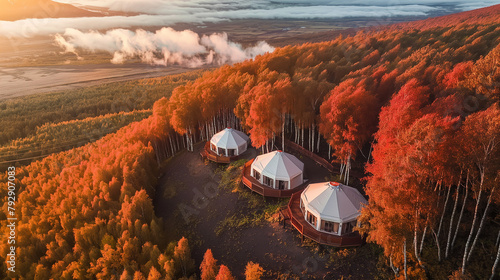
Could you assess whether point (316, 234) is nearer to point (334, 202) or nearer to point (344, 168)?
point (334, 202)

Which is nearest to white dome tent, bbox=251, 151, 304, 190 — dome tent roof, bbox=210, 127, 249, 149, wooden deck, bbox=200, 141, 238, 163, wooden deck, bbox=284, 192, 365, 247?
wooden deck, bbox=284, 192, 365, 247

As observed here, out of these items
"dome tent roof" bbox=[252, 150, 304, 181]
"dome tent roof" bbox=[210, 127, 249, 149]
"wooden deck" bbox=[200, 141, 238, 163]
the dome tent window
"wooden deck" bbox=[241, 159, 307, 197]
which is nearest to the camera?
"wooden deck" bbox=[241, 159, 307, 197]

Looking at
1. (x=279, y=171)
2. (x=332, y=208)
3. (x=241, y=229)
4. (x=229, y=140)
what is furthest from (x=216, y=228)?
(x=229, y=140)

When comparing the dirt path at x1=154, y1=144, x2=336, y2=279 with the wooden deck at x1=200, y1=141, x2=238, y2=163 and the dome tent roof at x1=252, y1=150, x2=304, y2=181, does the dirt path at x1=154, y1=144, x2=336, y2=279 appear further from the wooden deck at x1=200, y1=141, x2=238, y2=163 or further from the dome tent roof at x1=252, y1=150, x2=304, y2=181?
the dome tent roof at x1=252, y1=150, x2=304, y2=181

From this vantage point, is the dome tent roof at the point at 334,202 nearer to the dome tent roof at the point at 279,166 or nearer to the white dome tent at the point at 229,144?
the dome tent roof at the point at 279,166

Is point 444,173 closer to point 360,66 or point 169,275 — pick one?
point 169,275

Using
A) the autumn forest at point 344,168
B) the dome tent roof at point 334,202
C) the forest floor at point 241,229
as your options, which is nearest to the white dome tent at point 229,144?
the forest floor at point 241,229
